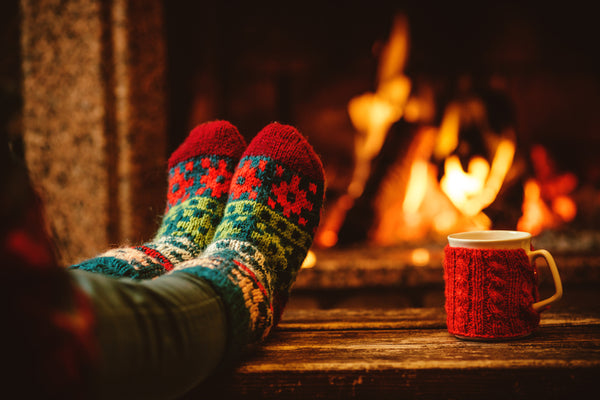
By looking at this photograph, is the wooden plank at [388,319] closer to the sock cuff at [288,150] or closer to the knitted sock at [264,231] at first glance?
the knitted sock at [264,231]

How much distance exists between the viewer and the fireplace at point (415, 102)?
1.29 meters

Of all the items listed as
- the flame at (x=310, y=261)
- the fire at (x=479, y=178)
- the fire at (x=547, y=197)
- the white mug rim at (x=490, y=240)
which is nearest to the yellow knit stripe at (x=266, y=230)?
the white mug rim at (x=490, y=240)

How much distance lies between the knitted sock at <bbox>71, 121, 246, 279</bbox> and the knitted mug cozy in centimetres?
32

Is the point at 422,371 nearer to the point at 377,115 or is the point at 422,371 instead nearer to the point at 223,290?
the point at 223,290

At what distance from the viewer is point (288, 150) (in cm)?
67

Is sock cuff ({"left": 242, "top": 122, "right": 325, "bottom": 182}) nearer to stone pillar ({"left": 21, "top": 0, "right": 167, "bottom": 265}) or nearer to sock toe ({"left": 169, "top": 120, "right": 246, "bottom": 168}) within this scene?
sock toe ({"left": 169, "top": 120, "right": 246, "bottom": 168})

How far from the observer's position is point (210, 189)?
2.43 feet

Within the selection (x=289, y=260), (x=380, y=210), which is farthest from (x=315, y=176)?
(x=380, y=210)

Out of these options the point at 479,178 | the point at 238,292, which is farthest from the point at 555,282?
the point at 479,178

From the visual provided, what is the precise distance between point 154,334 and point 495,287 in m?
0.31

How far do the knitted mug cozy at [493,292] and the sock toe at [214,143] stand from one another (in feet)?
1.39

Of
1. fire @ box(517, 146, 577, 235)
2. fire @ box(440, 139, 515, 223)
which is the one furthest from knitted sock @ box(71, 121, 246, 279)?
fire @ box(517, 146, 577, 235)

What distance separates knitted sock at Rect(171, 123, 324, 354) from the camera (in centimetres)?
45

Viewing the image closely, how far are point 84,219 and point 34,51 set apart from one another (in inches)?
15.5
